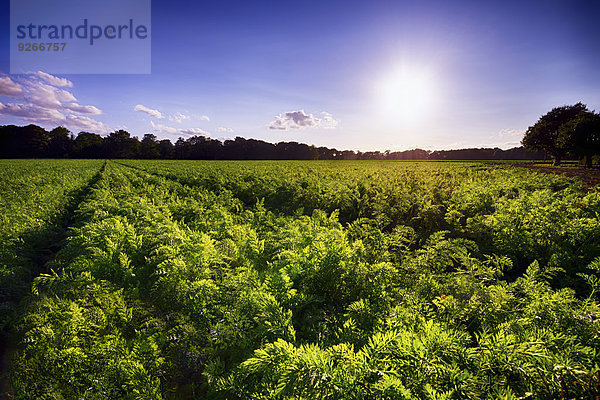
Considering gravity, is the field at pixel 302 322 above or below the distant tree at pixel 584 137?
below

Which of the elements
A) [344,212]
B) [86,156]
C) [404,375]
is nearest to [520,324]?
[404,375]

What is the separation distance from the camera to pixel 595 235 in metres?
4.90

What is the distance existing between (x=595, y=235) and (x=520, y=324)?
463 cm

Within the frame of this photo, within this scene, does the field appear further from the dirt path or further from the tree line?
the tree line

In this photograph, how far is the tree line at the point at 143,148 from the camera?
80.3 meters

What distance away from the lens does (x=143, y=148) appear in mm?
91812

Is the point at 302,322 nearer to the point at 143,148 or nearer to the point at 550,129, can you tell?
the point at 550,129

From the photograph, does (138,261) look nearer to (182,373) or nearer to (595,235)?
(182,373)

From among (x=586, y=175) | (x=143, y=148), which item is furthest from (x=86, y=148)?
(x=586, y=175)

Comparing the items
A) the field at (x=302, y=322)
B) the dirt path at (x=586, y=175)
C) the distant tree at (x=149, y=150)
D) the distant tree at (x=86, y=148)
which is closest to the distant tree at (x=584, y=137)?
the dirt path at (x=586, y=175)

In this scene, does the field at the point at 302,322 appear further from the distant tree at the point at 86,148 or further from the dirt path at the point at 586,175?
the distant tree at the point at 86,148

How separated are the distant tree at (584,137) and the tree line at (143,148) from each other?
55.6 meters

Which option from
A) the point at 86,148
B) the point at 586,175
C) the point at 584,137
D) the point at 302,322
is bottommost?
the point at 302,322

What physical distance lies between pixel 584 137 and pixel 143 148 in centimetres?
11527
